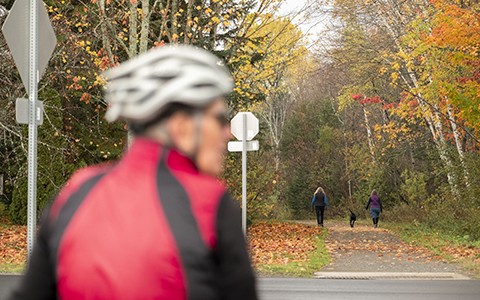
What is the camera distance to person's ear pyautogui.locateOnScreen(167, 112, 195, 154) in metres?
1.23

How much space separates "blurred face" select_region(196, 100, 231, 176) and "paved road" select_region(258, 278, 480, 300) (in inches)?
270

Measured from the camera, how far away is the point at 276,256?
1341 cm

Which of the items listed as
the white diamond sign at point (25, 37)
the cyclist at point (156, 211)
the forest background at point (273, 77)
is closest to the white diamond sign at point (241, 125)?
the forest background at point (273, 77)

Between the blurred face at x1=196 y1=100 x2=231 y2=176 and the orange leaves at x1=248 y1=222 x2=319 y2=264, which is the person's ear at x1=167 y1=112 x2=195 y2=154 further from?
the orange leaves at x1=248 y1=222 x2=319 y2=264

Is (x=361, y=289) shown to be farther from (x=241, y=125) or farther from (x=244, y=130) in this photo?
(x=241, y=125)

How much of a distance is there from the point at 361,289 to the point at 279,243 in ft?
26.4

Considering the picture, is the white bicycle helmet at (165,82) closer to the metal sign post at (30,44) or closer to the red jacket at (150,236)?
the red jacket at (150,236)

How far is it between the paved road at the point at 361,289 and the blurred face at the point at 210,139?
685 centimetres

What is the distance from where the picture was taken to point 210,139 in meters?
1.26

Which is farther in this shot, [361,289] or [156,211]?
[361,289]

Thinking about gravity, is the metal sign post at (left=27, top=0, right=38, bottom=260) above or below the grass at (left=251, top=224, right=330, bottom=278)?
above

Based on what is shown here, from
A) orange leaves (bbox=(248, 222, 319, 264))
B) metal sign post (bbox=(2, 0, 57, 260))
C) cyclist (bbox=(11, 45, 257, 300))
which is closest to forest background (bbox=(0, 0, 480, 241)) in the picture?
orange leaves (bbox=(248, 222, 319, 264))

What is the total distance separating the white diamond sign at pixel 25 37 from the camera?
5648 millimetres

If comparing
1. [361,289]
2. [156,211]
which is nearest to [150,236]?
[156,211]
